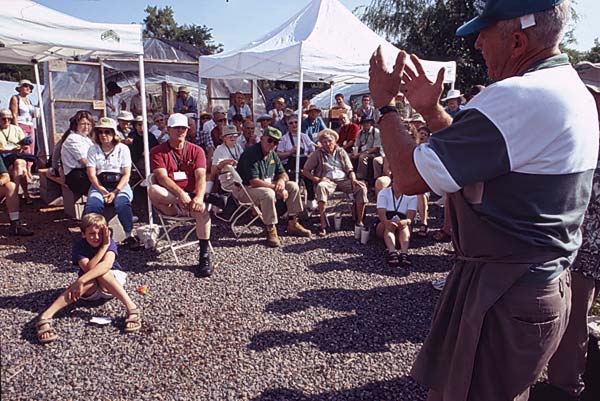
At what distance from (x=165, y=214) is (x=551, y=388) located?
4.12 meters

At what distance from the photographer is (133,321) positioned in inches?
138

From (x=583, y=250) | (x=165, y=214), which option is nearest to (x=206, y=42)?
(x=165, y=214)

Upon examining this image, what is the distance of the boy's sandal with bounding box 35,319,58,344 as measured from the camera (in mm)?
3271

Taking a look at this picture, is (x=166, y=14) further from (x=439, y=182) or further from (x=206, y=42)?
(x=439, y=182)

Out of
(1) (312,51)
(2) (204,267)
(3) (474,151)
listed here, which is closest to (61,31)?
(2) (204,267)

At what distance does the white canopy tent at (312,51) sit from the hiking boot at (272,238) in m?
1.49

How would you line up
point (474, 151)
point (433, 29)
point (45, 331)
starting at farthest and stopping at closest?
point (433, 29)
point (45, 331)
point (474, 151)

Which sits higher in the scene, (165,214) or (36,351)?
(165,214)

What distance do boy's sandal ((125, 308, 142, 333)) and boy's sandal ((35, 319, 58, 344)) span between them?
510mm

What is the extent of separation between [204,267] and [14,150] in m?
3.99

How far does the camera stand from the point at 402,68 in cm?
148


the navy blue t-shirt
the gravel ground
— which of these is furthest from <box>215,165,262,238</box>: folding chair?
the navy blue t-shirt

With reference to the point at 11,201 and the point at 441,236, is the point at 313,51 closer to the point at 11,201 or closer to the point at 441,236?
the point at 441,236

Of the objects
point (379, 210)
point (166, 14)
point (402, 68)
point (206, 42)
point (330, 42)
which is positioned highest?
point (166, 14)
